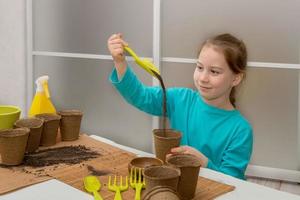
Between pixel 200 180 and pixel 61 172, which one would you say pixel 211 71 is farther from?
pixel 61 172

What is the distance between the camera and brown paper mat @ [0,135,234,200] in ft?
3.18

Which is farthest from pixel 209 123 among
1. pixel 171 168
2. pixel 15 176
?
pixel 15 176

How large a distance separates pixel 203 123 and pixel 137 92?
0.28 metres

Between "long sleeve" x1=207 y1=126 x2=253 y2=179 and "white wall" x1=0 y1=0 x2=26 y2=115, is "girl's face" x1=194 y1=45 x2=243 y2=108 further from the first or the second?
"white wall" x1=0 y1=0 x2=26 y2=115

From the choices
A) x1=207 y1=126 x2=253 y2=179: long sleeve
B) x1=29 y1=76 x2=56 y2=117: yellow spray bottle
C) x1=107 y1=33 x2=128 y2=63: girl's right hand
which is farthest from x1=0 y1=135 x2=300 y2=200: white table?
x1=107 y1=33 x2=128 y2=63: girl's right hand

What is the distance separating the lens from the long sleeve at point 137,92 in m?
1.54

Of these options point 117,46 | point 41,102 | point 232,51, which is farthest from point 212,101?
point 41,102

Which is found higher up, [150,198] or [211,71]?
[211,71]

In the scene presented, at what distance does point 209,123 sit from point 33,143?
65 centimetres

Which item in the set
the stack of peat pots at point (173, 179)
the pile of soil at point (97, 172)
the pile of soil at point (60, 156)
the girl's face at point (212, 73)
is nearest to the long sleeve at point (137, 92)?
the girl's face at point (212, 73)

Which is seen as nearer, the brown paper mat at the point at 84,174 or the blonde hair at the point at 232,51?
the brown paper mat at the point at 84,174

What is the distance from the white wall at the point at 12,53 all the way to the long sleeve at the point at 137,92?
1160 millimetres

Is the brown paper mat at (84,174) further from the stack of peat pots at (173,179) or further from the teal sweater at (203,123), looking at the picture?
the teal sweater at (203,123)

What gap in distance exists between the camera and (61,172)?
3.53ft
